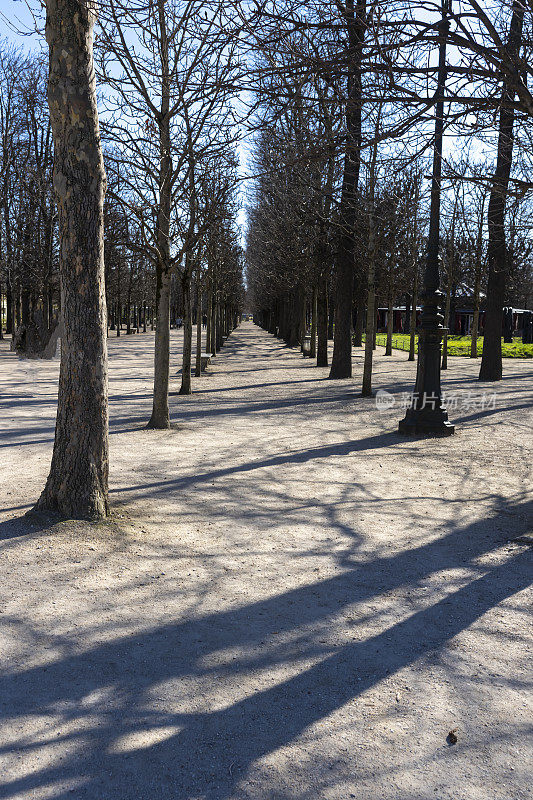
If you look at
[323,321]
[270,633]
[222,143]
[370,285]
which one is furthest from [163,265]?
[323,321]

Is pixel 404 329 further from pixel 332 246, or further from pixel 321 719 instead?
pixel 321 719

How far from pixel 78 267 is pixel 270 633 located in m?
3.21

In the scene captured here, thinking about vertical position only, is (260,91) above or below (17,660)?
above

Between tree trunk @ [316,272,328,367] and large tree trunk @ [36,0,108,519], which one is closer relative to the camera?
large tree trunk @ [36,0,108,519]

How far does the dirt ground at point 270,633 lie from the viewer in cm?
260

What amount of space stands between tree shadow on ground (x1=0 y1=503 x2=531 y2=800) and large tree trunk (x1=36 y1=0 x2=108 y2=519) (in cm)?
199

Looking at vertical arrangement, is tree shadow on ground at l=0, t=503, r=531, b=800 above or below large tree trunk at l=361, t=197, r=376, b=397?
below

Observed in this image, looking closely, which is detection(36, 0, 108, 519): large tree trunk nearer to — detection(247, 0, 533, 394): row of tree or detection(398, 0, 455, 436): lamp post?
detection(247, 0, 533, 394): row of tree

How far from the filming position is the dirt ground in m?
2.60

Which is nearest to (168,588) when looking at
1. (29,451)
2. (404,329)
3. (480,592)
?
(480,592)

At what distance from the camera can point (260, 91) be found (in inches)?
215

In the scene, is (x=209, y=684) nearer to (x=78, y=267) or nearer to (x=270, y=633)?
(x=270, y=633)

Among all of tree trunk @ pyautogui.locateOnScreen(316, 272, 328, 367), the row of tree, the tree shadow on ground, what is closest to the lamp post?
the row of tree

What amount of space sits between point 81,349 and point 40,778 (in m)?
3.43
